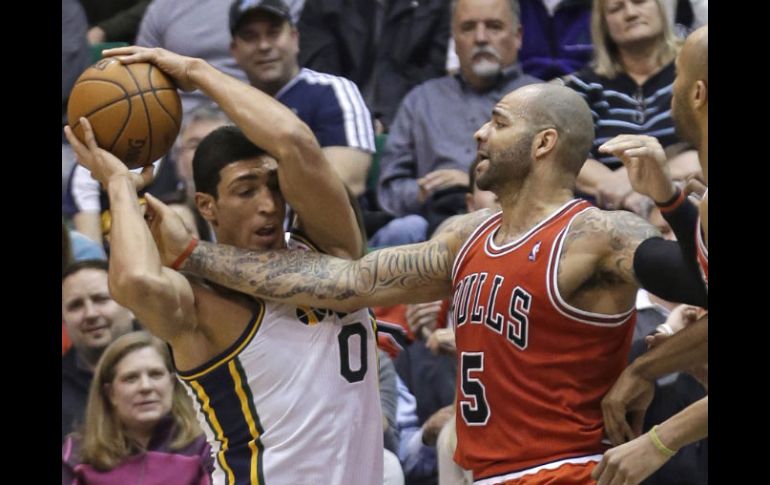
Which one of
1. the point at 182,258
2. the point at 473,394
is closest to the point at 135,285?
the point at 182,258

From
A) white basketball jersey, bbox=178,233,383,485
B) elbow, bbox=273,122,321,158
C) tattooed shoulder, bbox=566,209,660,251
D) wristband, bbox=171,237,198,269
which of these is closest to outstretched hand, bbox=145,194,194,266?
wristband, bbox=171,237,198,269

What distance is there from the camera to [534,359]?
450 cm

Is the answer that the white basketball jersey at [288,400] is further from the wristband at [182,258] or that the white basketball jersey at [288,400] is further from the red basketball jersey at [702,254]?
the red basketball jersey at [702,254]

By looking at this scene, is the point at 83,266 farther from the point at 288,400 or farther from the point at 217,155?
the point at 288,400

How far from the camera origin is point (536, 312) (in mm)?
4484

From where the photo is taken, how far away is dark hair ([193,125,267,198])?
496 cm

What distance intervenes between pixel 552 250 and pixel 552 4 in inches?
128

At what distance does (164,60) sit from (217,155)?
1.26ft

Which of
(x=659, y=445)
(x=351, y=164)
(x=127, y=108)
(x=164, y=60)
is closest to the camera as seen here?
(x=659, y=445)

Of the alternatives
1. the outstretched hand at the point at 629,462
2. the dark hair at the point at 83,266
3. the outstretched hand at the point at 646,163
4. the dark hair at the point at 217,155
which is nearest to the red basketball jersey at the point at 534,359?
the outstretched hand at the point at 629,462

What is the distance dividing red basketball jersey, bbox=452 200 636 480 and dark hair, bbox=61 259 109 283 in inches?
109

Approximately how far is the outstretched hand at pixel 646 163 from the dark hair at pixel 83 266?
129 inches
